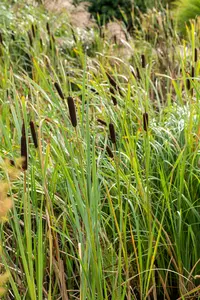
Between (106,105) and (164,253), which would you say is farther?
(106,105)

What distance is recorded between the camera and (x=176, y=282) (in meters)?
2.35

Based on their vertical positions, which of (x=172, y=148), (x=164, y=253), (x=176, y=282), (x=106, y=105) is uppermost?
(x=106, y=105)

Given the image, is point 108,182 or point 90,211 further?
point 108,182

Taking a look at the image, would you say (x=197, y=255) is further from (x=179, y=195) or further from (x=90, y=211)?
(x=90, y=211)

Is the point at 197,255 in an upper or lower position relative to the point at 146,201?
lower

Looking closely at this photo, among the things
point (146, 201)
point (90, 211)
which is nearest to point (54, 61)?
point (146, 201)

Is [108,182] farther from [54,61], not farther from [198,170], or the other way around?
[54,61]

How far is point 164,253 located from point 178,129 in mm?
609

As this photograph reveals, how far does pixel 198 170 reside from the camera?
2.27m

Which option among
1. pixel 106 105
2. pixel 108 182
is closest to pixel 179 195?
pixel 108 182

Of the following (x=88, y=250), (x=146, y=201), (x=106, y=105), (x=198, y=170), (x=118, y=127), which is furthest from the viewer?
(x=106, y=105)

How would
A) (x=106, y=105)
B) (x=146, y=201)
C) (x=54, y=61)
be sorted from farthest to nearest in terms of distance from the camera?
(x=54, y=61) < (x=106, y=105) < (x=146, y=201)

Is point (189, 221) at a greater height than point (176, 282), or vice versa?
point (189, 221)

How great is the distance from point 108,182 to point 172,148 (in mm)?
438
